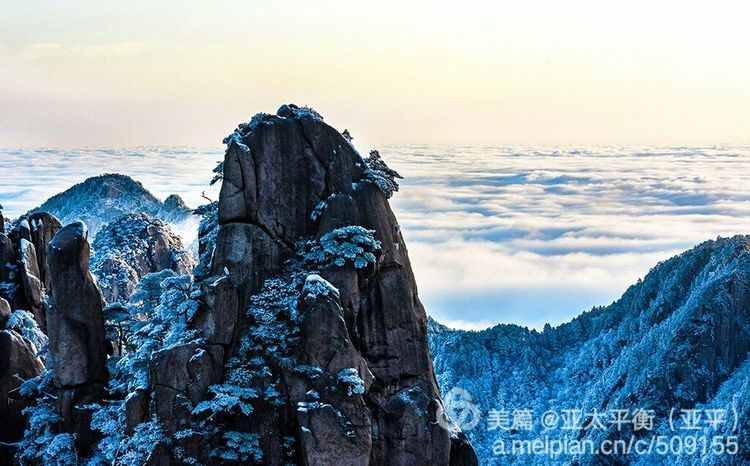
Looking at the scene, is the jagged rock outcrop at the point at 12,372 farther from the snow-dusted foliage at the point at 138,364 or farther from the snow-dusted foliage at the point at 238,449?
the snow-dusted foliage at the point at 238,449

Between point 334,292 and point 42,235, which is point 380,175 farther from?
point 42,235

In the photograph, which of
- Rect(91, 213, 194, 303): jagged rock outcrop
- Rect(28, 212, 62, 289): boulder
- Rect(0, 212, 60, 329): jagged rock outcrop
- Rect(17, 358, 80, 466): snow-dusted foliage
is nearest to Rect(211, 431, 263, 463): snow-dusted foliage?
Rect(17, 358, 80, 466): snow-dusted foliage

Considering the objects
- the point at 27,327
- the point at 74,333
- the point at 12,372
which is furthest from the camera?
the point at 27,327

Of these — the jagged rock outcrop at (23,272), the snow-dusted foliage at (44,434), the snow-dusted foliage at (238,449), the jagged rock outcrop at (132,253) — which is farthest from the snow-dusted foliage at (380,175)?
the jagged rock outcrop at (132,253)

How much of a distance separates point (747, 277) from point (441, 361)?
59.4 metres

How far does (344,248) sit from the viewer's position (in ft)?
178

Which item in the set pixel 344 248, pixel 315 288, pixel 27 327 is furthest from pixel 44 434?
pixel 344 248

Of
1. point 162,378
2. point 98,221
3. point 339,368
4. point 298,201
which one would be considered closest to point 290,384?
point 339,368

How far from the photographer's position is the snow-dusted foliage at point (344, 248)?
54.2 metres

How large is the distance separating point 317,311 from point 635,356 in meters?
103

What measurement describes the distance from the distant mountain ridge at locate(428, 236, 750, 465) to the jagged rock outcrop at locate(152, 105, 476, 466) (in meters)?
70.3

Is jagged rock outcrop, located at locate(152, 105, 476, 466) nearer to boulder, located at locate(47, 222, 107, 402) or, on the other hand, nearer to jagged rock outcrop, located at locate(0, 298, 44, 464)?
boulder, located at locate(47, 222, 107, 402)

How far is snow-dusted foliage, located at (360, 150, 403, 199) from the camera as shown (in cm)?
5766

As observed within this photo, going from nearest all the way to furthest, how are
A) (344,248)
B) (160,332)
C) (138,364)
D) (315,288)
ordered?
(315,288), (138,364), (344,248), (160,332)
